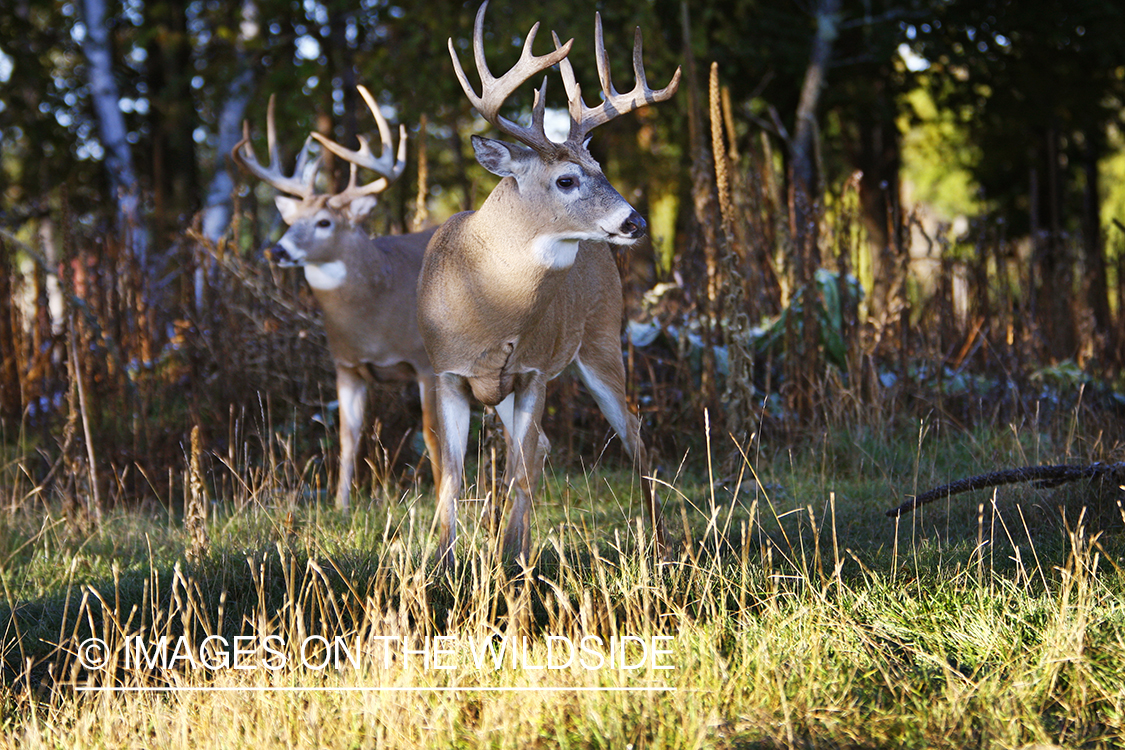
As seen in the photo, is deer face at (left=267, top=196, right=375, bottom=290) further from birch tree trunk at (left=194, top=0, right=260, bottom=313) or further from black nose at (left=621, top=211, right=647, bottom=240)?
birch tree trunk at (left=194, top=0, right=260, bottom=313)

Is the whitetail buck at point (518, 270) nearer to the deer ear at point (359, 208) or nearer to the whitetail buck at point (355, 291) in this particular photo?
the whitetail buck at point (355, 291)

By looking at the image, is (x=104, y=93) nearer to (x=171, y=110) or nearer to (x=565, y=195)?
(x=171, y=110)

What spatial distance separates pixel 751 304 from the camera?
6336 millimetres

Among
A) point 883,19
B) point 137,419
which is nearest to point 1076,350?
point 883,19

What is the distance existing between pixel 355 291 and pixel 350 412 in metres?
0.63

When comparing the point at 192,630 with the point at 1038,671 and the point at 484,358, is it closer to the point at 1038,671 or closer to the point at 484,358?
the point at 484,358

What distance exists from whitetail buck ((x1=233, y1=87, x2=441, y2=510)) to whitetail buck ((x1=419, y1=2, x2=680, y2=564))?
131 centimetres

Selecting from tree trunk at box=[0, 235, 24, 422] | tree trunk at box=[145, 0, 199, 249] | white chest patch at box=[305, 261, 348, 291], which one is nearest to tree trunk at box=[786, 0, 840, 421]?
white chest patch at box=[305, 261, 348, 291]

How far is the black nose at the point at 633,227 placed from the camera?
3.70 meters

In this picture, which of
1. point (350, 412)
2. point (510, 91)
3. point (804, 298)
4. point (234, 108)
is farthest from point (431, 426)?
point (234, 108)

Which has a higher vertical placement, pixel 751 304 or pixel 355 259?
pixel 355 259

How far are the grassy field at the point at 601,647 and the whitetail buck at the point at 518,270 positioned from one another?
37cm

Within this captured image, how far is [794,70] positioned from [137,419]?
777 cm

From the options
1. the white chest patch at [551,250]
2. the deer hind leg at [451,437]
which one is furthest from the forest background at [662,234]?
the white chest patch at [551,250]
